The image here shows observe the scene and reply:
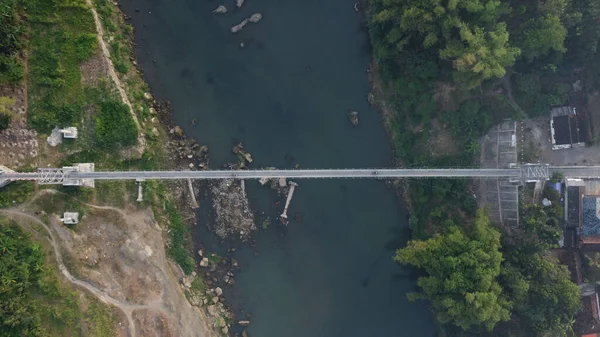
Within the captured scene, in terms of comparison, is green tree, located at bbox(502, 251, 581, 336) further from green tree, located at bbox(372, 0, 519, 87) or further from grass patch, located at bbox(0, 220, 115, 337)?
grass patch, located at bbox(0, 220, 115, 337)

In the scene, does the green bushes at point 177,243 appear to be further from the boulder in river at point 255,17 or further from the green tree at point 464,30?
the green tree at point 464,30

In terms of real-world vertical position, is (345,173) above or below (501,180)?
above

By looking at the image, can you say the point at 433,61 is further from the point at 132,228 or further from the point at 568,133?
the point at 132,228

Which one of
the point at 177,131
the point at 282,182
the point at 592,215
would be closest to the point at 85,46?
the point at 177,131

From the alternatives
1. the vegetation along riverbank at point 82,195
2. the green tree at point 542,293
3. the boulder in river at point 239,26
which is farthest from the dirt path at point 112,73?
the green tree at point 542,293

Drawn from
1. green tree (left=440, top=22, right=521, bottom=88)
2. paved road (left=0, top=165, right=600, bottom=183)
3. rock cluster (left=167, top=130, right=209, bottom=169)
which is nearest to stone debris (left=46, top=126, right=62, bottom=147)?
paved road (left=0, top=165, right=600, bottom=183)

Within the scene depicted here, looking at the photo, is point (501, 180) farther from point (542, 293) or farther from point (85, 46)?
point (85, 46)
